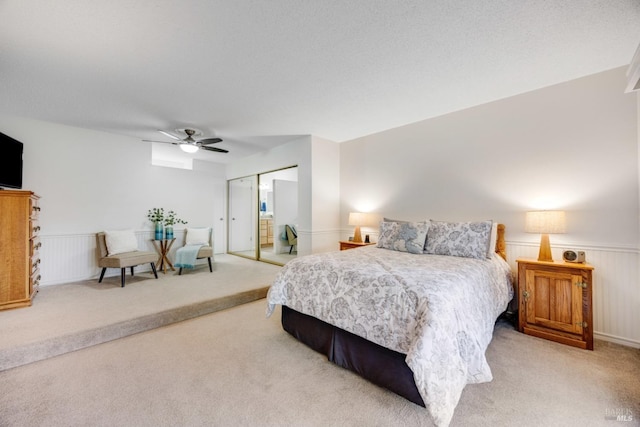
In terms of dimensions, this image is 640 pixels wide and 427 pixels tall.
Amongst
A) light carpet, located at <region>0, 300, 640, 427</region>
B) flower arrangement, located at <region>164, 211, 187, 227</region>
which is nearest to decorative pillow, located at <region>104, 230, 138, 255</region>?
flower arrangement, located at <region>164, 211, 187, 227</region>

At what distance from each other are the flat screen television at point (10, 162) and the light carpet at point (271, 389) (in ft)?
7.87

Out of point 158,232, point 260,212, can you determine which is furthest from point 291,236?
point 158,232

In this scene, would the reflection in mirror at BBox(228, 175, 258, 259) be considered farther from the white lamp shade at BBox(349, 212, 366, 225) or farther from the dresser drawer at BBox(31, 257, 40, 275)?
the dresser drawer at BBox(31, 257, 40, 275)

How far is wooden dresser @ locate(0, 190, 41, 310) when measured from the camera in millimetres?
2691

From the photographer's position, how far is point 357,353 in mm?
1836

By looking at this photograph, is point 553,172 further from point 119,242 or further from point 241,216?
point 241,216

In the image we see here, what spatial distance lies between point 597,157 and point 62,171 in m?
6.73

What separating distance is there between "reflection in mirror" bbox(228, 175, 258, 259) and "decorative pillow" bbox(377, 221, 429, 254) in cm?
391

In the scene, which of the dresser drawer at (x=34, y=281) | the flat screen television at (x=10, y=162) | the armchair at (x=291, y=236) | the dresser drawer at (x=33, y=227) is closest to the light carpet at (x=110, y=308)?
the dresser drawer at (x=34, y=281)

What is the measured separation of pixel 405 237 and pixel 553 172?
5.40 ft

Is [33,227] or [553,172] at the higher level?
[553,172]

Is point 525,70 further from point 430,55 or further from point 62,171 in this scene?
point 62,171

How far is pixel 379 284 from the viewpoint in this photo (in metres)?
1.77

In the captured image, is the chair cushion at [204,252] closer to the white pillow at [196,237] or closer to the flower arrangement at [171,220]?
the white pillow at [196,237]
